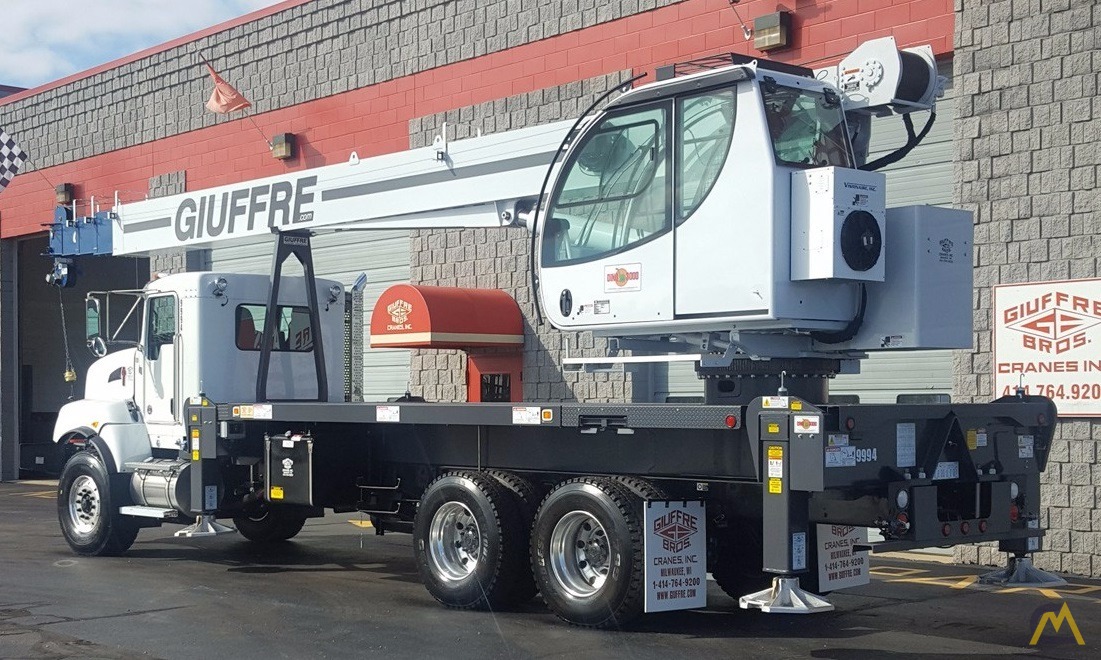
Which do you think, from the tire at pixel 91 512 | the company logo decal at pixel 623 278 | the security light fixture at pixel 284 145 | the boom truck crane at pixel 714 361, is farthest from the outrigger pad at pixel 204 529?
the security light fixture at pixel 284 145

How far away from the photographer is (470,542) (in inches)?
415

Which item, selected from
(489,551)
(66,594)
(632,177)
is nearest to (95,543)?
(66,594)

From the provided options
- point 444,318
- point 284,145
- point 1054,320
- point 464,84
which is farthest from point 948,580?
point 284,145

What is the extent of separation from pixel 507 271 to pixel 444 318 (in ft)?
5.59

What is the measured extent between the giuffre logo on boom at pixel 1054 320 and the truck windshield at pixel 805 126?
4643 mm

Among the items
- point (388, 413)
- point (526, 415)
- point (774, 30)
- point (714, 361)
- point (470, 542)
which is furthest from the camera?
point (774, 30)

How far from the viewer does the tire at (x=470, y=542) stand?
Answer: 395 inches

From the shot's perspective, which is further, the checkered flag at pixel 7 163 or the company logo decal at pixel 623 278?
the checkered flag at pixel 7 163

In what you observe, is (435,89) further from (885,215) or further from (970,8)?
(885,215)

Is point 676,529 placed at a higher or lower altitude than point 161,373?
lower

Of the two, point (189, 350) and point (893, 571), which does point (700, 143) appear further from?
point (189, 350)

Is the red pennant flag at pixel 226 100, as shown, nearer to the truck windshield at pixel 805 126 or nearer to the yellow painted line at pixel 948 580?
the yellow painted line at pixel 948 580

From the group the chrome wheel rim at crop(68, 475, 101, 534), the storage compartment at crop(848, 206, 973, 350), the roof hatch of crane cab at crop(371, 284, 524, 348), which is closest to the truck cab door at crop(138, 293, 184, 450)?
the chrome wheel rim at crop(68, 475, 101, 534)

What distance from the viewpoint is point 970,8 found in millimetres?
13711
